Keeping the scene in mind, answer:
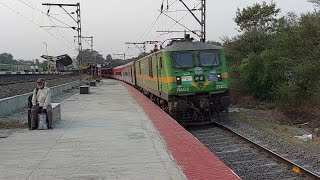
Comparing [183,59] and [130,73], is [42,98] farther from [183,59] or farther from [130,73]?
[130,73]

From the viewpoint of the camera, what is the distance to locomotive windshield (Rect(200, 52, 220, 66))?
16531mm

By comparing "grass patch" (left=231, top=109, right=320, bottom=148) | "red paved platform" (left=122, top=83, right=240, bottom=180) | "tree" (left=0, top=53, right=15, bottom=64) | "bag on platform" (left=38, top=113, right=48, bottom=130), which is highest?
"tree" (left=0, top=53, right=15, bottom=64)

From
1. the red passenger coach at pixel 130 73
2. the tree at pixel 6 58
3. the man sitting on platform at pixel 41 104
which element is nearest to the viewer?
the man sitting on platform at pixel 41 104

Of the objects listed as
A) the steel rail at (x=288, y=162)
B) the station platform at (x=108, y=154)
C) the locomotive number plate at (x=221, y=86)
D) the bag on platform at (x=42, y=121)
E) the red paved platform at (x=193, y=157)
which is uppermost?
the locomotive number plate at (x=221, y=86)

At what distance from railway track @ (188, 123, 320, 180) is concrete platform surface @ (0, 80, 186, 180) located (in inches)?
72.7

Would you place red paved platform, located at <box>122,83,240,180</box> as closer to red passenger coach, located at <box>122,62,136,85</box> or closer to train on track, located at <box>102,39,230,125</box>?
train on track, located at <box>102,39,230,125</box>

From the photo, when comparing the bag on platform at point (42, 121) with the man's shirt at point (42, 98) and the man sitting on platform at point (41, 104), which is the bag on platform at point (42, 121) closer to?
the man sitting on platform at point (41, 104)

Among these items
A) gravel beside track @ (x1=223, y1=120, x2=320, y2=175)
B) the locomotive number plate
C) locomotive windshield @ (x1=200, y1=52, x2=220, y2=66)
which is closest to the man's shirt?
gravel beside track @ (x1=223, y1=120, x2=320, y2=175)

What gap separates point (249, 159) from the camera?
10672 mm

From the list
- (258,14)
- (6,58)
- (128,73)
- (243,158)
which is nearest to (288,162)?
(243,158)

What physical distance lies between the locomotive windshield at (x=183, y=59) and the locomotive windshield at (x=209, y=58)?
428 millimetres

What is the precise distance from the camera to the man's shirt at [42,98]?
37.9 feet

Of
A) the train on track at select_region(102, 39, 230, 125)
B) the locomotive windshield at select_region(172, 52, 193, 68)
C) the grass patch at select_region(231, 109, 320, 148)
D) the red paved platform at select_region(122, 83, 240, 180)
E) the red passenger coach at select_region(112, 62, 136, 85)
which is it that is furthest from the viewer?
the red passenger coach at select_region(112, 62, 136, 85)

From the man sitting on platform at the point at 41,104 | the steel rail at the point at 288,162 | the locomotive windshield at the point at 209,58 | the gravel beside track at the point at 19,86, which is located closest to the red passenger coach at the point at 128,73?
the gravel beside track at the point at 19,86
